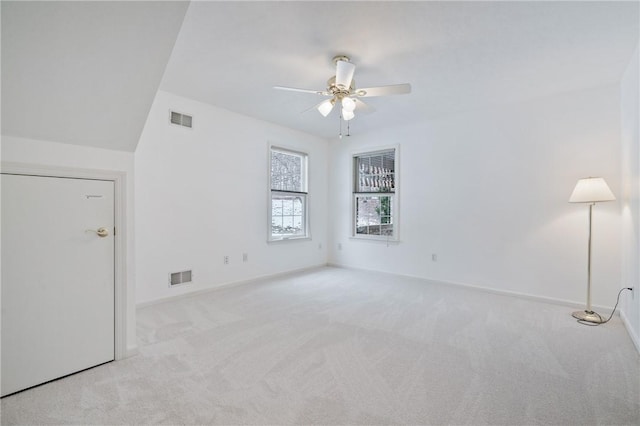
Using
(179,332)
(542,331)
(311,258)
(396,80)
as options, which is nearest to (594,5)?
(396,80)

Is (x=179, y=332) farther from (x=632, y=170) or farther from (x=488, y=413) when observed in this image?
(x=632, y=170)

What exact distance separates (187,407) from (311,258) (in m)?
4.14

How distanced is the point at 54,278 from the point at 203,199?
2.27 metres

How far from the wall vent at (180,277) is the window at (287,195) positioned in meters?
1.44

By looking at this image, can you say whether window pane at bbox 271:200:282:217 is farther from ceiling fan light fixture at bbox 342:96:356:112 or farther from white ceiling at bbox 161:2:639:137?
ceiling fan light fixture at bbox 342:96:356:112

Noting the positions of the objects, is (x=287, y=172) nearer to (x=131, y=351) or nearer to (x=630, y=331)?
(x=131, y=351)

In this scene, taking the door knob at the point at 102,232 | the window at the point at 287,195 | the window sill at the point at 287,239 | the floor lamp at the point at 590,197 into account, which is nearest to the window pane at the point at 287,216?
Result: the window at the point at 287,195

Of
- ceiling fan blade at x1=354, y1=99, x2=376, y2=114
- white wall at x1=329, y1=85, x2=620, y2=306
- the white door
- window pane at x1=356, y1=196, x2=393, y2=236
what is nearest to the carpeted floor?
the white door

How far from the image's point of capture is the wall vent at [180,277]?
3822mm

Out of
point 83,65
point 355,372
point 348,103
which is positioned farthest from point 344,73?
point 355,372

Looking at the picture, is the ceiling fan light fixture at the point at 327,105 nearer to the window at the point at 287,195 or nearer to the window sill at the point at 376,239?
the window at the point at 287,195

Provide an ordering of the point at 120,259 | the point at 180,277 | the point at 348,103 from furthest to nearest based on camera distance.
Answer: the point at 180,277 < the point at 348,103 < the point at 120,259

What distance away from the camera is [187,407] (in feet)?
5.69

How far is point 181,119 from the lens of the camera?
392 centimetres
